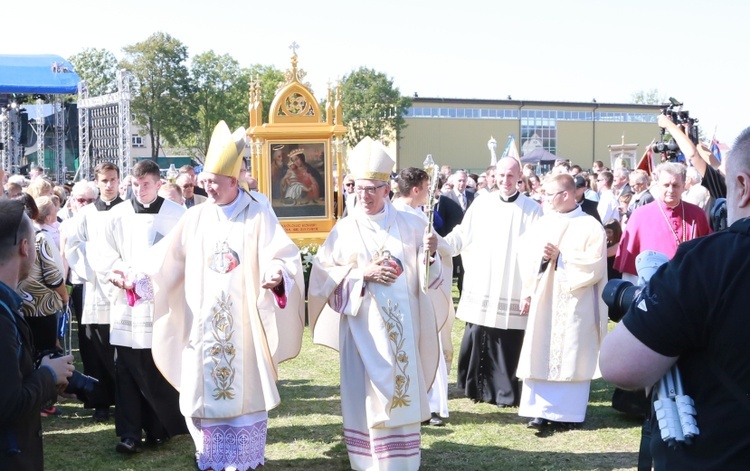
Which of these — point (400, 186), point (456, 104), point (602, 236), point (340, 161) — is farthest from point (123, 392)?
point (456, 104)

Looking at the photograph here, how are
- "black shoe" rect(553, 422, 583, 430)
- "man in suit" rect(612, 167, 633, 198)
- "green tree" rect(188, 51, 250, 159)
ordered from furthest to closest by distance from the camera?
"green tree" rect(188, 51, 250, 159), "man in suit" rect(612, 167, 633, 198), "black shoe" rect(553, 422, 583, 430)

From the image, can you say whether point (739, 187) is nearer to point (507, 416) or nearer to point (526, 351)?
point (526, 351)

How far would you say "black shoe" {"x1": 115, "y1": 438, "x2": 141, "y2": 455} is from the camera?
21.2ft

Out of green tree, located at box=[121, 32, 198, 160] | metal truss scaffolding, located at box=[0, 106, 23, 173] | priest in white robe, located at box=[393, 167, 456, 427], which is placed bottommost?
priest in white robe, located at box=[393, 167, 456, 427]

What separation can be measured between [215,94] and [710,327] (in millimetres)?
54623

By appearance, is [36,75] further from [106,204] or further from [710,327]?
[710,327]

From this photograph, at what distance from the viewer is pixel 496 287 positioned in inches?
314

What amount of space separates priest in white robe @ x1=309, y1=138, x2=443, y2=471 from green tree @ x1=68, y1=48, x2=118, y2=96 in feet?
194

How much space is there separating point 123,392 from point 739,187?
522 centimetres

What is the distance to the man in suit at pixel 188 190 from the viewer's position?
10.5 metres

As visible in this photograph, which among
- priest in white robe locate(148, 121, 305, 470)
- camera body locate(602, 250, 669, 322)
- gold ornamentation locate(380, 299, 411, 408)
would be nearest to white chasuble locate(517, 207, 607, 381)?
gold ornamentation locate(380, 299, 411, 408)

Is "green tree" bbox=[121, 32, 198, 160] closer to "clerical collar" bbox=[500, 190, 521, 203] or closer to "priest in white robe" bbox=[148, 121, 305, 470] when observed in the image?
"clerical collar" bbox=[500, 190, 521, 203]

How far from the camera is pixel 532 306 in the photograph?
733cm

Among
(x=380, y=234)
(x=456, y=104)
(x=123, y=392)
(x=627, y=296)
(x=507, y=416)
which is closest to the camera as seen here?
(x=627, y=296)
